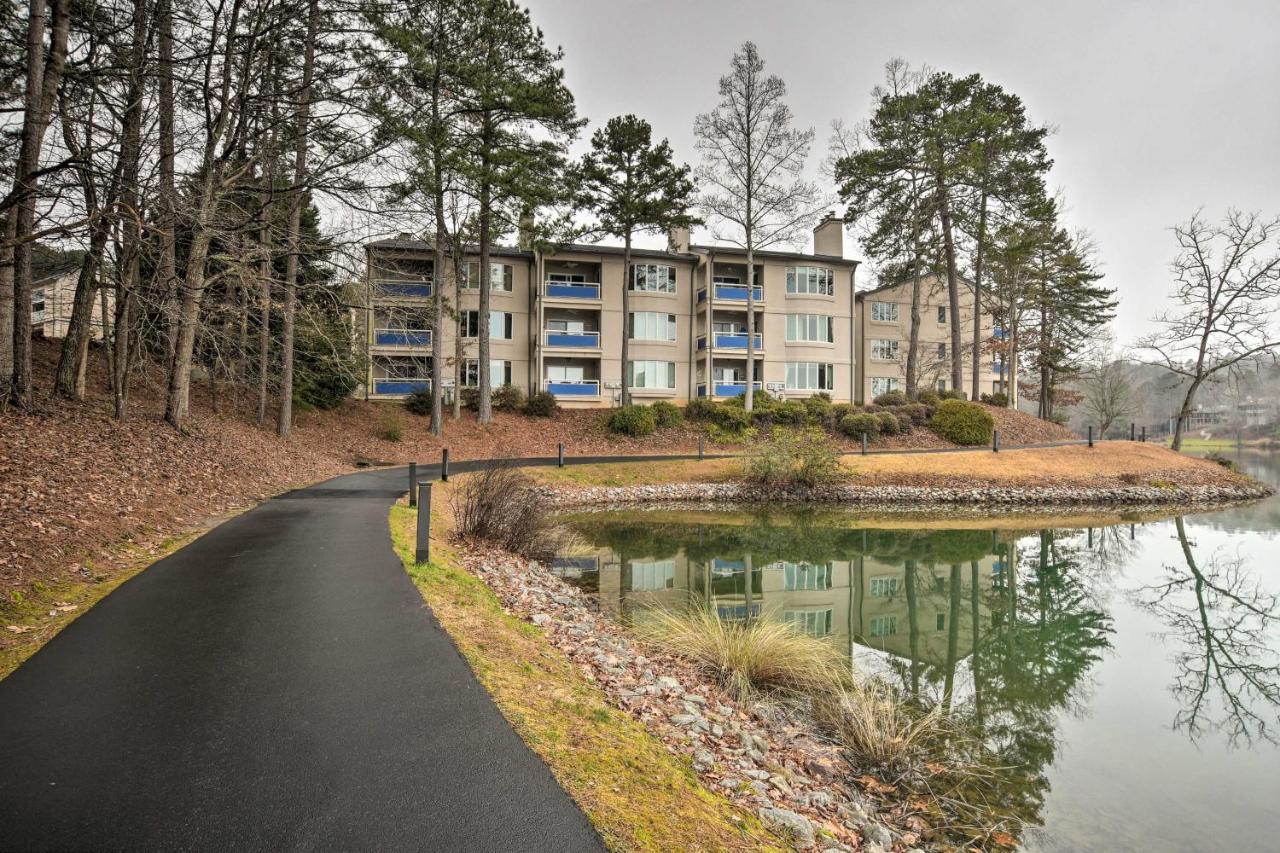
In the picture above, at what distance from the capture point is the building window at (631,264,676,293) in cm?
3600

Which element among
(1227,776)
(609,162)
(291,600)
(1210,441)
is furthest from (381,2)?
(1210,441)

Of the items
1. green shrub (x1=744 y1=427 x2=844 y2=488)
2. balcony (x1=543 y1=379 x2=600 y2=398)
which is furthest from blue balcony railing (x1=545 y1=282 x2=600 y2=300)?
green shrub (x1=744 y1=427 x2=844 y2=488)

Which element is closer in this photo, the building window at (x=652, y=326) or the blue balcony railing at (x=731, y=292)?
the building window at (x=652, y=326)

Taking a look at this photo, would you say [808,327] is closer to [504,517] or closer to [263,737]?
[504,517]

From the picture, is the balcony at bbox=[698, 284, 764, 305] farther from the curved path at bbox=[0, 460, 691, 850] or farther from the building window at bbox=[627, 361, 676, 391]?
the curved path at bbox=[0, 460, 691, 850]

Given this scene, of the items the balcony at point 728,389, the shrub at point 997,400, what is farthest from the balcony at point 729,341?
the shrub at point 997,400

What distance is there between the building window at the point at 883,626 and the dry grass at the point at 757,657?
6.76ft

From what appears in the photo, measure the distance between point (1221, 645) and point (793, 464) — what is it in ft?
45.0

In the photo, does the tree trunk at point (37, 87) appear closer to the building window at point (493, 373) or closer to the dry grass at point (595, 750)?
the dry grass at point (595, 750)

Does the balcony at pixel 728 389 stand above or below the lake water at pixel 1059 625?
above

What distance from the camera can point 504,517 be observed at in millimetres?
11562

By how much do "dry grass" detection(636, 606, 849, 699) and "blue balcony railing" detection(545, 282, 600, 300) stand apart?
94.8 ft

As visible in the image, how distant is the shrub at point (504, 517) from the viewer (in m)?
11.4

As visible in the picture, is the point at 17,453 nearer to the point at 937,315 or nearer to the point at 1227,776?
the point at 1227,776
